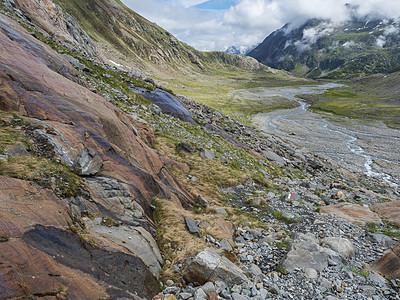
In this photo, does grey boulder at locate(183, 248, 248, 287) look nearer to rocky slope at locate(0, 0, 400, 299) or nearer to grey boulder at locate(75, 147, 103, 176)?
rocky slope at locate(0, 0, 400, 299)

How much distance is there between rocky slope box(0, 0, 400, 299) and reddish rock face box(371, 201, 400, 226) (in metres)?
0.07

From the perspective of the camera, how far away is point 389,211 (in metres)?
19.6

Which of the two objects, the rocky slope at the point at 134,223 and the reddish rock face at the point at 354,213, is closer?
the rocky slope at the point at 134,223

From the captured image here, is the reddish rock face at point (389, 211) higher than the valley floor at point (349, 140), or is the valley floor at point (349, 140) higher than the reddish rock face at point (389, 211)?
the valley floor at point (349, 140)

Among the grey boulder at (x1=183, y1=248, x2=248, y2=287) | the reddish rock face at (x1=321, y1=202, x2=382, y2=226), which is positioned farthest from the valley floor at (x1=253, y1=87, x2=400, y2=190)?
the grey boulder at (x1=183, y1=248, x2=248, y2=287)

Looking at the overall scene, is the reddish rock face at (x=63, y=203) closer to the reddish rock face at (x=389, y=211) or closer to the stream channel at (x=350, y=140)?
the reddish rock face at (x=389, y=211)

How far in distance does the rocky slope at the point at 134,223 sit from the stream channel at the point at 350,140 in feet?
118

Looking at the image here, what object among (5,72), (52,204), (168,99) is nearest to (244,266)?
(52,204)

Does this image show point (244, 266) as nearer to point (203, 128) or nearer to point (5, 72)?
point (5, 72)

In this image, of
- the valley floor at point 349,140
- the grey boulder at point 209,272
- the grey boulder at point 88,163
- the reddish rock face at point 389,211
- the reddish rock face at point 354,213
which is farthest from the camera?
the valley floor at point 349,140

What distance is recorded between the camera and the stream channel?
49988mm

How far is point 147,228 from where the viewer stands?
11156 mm

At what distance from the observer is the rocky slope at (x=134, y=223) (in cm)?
677

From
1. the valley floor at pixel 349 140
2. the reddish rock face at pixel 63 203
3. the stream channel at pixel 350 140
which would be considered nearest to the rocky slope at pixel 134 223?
the reddish rock face at pixel 63 203
